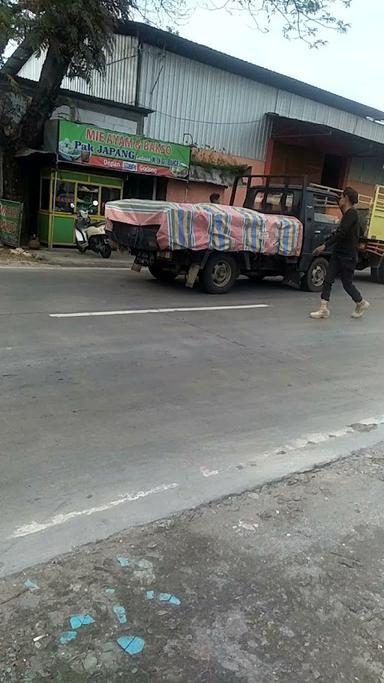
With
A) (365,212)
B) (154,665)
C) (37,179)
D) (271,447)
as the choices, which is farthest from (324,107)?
(154,665)

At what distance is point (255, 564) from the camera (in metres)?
2.90

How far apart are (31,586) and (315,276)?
35.5 ft

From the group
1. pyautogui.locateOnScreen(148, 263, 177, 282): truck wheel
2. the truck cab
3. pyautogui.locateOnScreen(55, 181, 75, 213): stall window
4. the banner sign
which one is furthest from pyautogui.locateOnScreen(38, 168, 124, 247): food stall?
the truck cab

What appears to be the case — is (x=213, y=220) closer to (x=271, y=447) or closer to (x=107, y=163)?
(x=271, y=447)

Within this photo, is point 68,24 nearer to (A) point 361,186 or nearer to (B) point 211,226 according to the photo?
(B) point 211,226

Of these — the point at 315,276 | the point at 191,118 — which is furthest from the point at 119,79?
the point at 315,276

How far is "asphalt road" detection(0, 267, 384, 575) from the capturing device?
11.2 ft

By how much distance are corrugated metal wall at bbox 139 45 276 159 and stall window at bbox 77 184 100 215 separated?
349 centimetres

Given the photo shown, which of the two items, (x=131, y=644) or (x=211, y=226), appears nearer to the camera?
(x=131, y=644)

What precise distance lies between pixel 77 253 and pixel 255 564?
14439mm

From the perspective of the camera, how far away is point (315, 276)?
41.2ft

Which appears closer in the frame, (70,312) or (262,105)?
(70,312)

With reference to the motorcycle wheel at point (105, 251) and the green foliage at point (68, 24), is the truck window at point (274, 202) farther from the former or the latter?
the green foliage at point (68, 24)

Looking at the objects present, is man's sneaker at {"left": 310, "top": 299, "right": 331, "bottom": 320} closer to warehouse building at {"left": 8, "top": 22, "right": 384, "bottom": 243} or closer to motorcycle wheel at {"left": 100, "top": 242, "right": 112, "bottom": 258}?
motorcycle wheel at {"left": 100, "top": 242, "right": 112, "bottom": 258}
